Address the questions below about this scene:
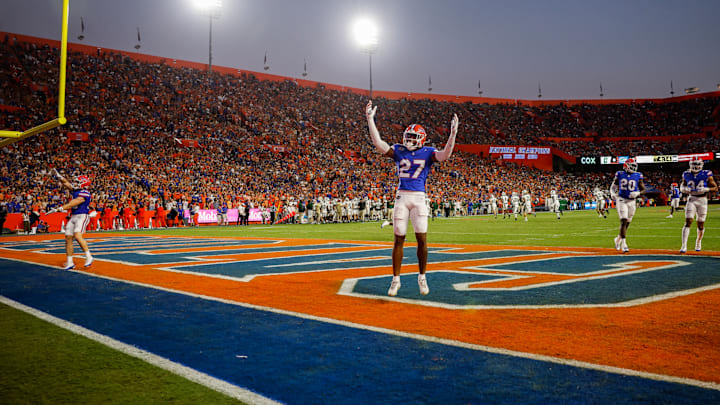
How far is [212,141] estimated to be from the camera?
37.4m

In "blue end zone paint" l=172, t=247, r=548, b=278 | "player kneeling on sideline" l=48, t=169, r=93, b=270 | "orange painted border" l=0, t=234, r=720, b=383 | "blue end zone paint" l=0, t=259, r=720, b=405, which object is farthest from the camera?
"player kneeling on sideline" l=48, t=169, r=93, b=270

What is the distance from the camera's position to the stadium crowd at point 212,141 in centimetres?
2849

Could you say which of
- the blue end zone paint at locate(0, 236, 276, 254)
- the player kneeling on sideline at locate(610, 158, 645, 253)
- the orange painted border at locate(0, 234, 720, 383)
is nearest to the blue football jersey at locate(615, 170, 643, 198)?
the player kneeling on sideline at locate(610, 158, 645, 253)

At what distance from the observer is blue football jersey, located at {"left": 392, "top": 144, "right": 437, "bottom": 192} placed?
6.05 meters

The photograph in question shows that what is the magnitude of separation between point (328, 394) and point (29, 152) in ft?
102

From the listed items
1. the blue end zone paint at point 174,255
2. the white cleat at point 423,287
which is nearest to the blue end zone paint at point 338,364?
the white cleat at point 423,287

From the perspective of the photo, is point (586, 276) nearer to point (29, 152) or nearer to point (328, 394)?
point (328, 394)

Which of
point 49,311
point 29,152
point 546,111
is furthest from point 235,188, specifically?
point 546,111

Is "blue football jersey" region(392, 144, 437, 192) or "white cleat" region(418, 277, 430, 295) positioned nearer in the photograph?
"white cleat" region(418, 277, 430, 295)

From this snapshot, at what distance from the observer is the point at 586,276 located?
6.97 meters

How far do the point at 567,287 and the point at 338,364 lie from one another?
3924 mm

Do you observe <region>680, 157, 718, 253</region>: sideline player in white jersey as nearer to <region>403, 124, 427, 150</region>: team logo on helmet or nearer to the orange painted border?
the orange painted border

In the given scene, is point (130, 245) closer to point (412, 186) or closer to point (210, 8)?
point (412, 186)

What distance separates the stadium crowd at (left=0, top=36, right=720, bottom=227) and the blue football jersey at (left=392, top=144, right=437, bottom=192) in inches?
880
